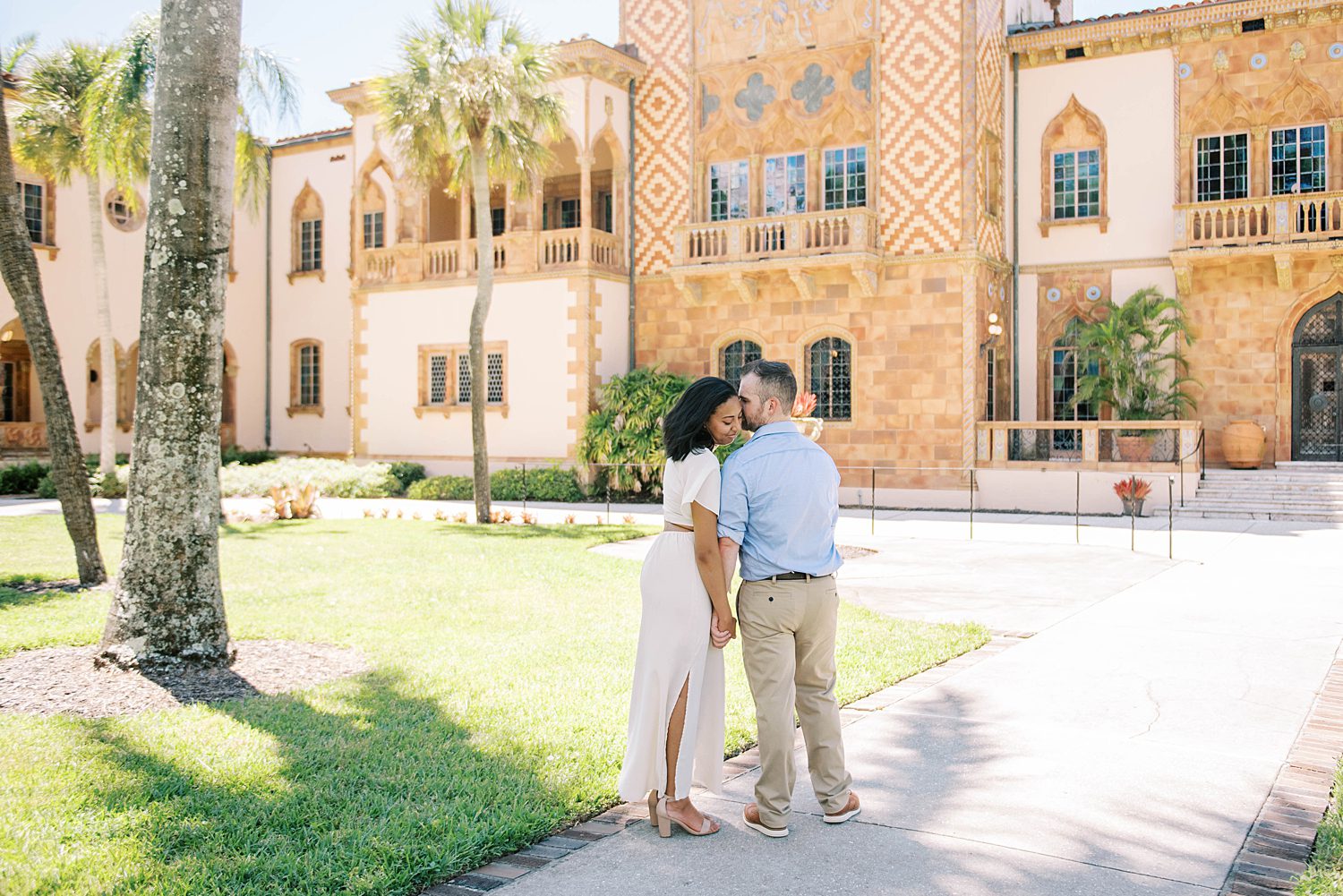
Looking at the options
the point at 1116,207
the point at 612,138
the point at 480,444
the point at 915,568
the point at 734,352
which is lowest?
the point at 915,568

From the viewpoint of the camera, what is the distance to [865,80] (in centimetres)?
2380

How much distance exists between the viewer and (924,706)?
6.86m

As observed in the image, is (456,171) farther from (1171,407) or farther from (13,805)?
(13,805)

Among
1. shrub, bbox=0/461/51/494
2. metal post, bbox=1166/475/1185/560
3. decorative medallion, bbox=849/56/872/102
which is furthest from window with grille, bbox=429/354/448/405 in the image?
metal post, bbox=1166/475/1185/560

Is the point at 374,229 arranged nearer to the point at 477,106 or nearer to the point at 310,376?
the point at 310,376

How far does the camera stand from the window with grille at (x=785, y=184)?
81.5ft

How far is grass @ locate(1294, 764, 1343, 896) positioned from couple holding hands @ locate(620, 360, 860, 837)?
1709mm

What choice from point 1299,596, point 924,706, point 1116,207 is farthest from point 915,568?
point 1116,207

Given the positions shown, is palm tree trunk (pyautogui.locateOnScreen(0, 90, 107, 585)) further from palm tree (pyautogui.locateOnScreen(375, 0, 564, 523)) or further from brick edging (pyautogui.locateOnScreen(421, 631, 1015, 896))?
palm tree (pyautogui.locateOnScreen(375, 0, 564, 523))

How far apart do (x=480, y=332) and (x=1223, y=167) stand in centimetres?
1512

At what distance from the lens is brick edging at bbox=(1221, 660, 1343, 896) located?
4.22m

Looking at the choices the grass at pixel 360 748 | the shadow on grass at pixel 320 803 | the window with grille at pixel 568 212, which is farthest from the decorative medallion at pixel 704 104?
the shadow on grass at pixel 320 803

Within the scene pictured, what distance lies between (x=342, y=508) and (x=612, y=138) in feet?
32.9

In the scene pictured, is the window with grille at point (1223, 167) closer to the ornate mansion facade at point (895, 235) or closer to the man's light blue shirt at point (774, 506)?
the ornate mansion facade at point (895, 235)
